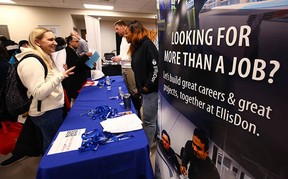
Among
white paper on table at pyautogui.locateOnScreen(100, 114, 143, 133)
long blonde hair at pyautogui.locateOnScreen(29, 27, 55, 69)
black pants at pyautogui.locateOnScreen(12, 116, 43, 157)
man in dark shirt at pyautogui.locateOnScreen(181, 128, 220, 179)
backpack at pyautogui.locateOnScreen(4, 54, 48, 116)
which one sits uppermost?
long blonde hair at pyautogui.locateOnScreen(29, 27, 55, 69)

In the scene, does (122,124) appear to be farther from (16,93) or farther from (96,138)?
(16,93)

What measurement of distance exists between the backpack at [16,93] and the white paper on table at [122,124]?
544 millimetres

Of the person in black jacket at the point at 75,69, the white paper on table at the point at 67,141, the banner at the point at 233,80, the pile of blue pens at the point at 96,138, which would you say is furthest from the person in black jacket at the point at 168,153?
the person in black jacket at the point at 75,69

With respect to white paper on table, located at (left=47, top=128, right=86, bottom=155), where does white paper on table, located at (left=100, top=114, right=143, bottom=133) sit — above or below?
above

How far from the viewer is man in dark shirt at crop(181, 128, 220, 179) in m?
0.59

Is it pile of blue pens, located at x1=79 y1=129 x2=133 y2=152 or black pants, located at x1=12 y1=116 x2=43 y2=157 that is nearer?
pile of blue pens, located at x1=79 y1=129 x2=133 y2=152

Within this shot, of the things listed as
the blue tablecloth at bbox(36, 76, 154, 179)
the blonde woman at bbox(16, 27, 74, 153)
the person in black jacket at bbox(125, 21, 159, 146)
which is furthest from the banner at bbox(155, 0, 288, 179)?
the blonde woman at bbox(16, 27, 74, 153)

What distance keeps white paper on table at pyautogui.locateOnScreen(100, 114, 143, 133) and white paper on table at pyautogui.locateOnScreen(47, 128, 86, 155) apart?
0.17m

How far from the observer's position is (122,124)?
3.99 feet

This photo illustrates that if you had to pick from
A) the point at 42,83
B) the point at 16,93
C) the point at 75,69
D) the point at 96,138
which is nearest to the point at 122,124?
the point at 96,138

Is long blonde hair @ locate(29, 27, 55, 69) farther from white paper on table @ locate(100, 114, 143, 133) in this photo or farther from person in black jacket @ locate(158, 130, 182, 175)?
person in black jacket @ locate(158, 130, 182, 175)

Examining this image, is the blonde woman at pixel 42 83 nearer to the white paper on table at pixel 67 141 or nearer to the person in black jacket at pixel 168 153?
the white paper on table at pixel 67 141

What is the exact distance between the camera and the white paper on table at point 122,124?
1146 millimetres

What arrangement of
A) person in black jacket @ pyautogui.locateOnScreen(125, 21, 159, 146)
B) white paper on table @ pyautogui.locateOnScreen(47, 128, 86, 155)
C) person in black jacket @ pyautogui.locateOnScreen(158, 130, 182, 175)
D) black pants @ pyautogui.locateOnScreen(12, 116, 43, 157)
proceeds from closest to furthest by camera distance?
person in black jacket @ pyautogui.locateOnScreen(158, 130, 182, 175) < white paper on table @ pyautogui.locateOnScreen(47, 128, 86, 155) < black pants @ pyautogui.locateOnScreen(12, 116, 43, 157) < person in black jacket @ pyautogui.locateOnScreen(125, 21, 159, 146)
